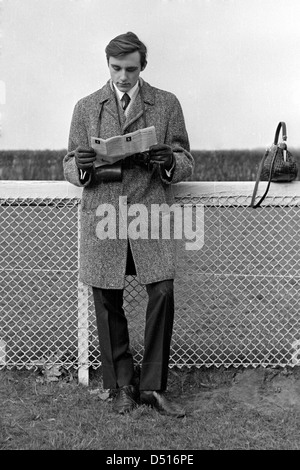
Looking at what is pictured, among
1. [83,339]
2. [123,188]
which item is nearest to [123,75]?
[123,188]

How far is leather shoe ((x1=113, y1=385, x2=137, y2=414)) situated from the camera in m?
3.58

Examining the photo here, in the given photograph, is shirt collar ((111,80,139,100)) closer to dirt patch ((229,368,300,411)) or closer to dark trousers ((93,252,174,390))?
dark trousers ((93,252,174,390))

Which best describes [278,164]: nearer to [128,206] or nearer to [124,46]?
[128,206]

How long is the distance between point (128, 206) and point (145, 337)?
63 centimetres

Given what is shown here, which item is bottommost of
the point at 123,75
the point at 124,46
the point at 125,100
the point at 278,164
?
the point at 278,164

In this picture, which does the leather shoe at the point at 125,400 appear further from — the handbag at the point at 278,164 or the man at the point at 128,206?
the handbag at the point at 278,164

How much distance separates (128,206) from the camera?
3623 millimetres

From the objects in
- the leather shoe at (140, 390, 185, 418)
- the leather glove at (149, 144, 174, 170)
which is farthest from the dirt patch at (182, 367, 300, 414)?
the leather glove at (149, 144, 174, 170)

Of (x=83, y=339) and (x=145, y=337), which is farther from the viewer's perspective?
(x=83, y=339)

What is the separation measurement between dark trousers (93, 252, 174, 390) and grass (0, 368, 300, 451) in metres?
0.16

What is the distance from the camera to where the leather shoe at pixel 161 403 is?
3578mm

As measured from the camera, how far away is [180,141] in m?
3.69

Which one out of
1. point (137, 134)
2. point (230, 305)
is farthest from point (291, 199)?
point (230, 305)

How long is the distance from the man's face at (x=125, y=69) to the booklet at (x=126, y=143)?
34 cm
